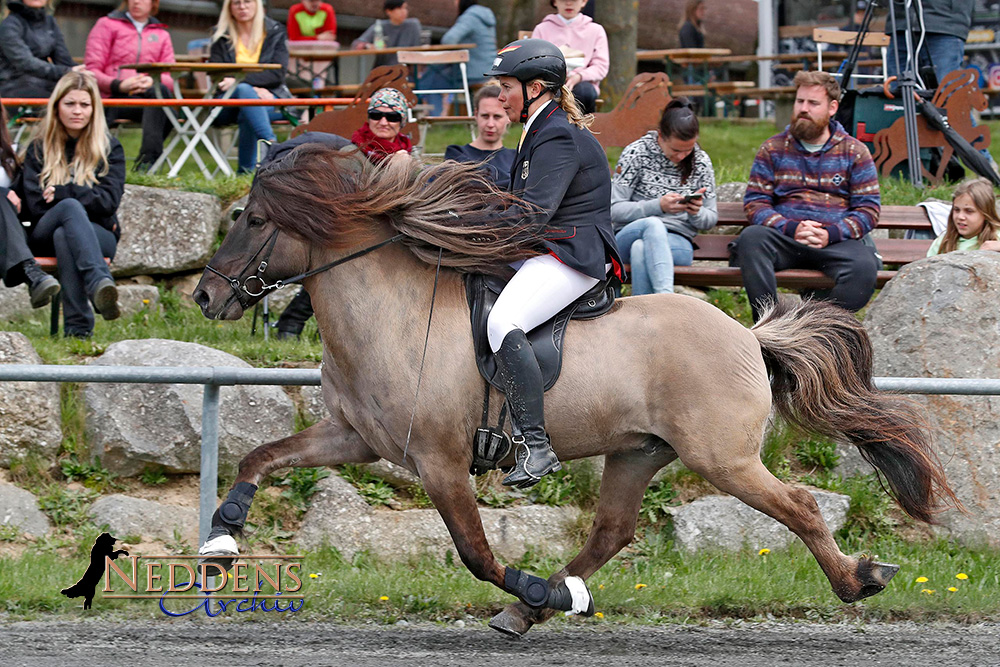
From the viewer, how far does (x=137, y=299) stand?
8531 mm

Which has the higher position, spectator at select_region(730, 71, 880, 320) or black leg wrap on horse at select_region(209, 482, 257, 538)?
spectator at select_region(730, 71, 880, 320)

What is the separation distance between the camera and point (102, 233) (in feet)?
24.8

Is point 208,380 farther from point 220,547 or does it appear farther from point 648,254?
point 648,254

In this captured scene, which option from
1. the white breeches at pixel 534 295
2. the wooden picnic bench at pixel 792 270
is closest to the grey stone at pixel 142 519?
the white breeches at pixel 534 295

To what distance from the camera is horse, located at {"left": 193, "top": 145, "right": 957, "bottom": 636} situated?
15.0ft

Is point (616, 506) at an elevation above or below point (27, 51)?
below

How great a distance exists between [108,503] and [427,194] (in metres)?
2.65

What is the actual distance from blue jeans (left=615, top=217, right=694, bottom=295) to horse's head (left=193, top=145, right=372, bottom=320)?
281cm

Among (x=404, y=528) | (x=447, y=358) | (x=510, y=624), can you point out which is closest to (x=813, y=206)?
(x=404, y=528)

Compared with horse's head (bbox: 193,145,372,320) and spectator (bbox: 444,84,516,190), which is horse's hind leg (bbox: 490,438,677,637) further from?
spectator (bbox: 444,84,516,190)

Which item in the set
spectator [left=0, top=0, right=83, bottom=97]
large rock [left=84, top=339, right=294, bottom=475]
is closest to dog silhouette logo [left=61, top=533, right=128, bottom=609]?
large rock [left=84, top=339, right=294, bottom=475]

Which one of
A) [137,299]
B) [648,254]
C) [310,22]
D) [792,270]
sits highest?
[310,22]

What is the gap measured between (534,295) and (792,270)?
3228 millimetres

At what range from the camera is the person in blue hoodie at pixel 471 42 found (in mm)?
12773
